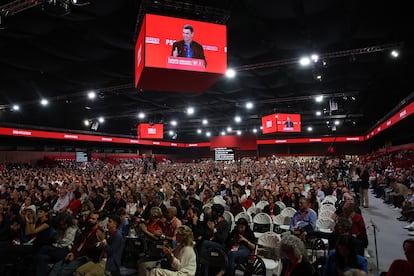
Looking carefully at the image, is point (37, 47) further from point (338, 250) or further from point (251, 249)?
point (338, 250)

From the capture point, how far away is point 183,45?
5.72m

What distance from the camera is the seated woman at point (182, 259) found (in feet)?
12.4

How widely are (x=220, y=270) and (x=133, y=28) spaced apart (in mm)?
6846

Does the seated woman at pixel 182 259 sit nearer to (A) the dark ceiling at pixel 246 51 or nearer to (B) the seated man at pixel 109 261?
(B) the seated man at pixel 109 261

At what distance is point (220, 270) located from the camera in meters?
4.20

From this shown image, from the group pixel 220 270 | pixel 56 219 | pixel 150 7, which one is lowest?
pixel 220 270

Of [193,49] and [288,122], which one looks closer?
[193,49]

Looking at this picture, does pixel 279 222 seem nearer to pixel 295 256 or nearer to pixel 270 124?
pixel 295 256

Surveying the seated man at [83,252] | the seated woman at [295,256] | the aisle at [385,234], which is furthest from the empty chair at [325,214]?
the seated man at [83,252]

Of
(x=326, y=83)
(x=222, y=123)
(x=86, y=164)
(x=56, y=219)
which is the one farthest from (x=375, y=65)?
(x=86, y=164)

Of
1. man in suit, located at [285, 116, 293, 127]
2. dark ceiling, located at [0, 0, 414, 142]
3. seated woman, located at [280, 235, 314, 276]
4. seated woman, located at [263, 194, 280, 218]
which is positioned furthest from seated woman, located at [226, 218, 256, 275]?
man in suit, located at [285, 116, 293, 127]

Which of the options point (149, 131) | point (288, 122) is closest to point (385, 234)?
point (288, 122)

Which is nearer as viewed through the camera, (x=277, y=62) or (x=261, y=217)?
(x=261, y=217)

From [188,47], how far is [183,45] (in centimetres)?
11
